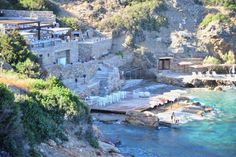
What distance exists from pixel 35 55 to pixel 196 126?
11.7 metres

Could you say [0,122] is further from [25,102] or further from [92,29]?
[92,29]

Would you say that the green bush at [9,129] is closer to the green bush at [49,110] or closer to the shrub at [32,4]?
the green bush at [49,110]

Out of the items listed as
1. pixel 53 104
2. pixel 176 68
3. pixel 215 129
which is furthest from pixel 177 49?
pixel 53 104

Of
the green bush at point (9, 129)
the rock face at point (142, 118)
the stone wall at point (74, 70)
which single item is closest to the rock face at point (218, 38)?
the stone wall at point (74, 70)

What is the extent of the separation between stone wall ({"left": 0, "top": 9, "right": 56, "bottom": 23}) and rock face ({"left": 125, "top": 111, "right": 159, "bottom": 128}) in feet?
58.6

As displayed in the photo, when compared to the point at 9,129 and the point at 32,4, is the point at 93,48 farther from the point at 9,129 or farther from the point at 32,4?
the point at 9,129

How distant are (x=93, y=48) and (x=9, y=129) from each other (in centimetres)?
3256

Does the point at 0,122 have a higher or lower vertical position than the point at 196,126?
higher

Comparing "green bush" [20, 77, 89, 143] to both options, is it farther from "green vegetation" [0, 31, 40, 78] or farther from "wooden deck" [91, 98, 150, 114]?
"wooden deck" [91, 98, 150, 114]

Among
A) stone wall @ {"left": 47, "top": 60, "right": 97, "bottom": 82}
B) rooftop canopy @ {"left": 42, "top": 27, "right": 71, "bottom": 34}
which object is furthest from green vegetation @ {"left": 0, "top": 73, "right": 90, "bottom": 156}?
rooftop canopy @ {"left": 42, "top": 27, "right": 71, "bottom": 34}

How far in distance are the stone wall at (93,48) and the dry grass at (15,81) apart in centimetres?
2031

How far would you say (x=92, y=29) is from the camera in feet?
184

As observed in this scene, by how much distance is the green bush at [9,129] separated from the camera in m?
17.8

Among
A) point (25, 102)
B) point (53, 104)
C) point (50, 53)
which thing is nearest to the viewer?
point (25, 102)
